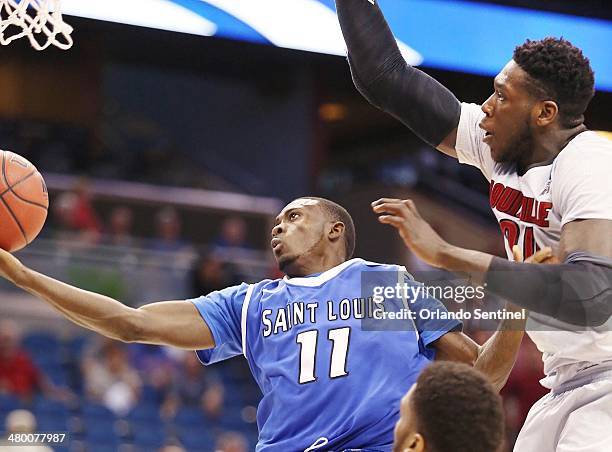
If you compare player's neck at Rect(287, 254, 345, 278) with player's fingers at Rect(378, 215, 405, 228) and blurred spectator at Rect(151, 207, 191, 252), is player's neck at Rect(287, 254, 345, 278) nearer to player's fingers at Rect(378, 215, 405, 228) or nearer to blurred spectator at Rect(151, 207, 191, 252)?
player's fingers at Rect(378, 215, 405, 228)

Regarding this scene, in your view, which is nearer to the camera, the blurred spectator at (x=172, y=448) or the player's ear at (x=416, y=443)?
the player's ear at (x=416, y=443)

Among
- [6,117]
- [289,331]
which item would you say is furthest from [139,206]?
[289,331]

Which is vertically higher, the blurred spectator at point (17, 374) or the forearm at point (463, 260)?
the forearm at point (463, 260)

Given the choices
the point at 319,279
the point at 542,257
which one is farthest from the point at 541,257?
the point at 319,279

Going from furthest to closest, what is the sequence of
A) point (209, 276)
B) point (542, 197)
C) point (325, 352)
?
point (209, 276) < point (325, 352) < point (542, 197)

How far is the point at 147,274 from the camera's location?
36.3 ft

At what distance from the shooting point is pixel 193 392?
1038cm

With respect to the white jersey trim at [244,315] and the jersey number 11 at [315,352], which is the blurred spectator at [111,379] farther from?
the jersey number 11 at [315,352]

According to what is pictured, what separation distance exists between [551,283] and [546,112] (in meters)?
0.70

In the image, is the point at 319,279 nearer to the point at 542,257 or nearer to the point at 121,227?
the point at 542,257

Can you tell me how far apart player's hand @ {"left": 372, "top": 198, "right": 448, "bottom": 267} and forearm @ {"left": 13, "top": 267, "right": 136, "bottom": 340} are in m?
1.37

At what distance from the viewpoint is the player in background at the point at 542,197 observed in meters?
2.98

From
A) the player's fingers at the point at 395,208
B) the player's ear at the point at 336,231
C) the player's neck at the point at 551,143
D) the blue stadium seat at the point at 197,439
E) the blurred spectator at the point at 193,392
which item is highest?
the player's neck at the point at 551,143

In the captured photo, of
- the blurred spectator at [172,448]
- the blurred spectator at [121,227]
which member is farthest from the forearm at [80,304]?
the blurred spectator at [121,227]
